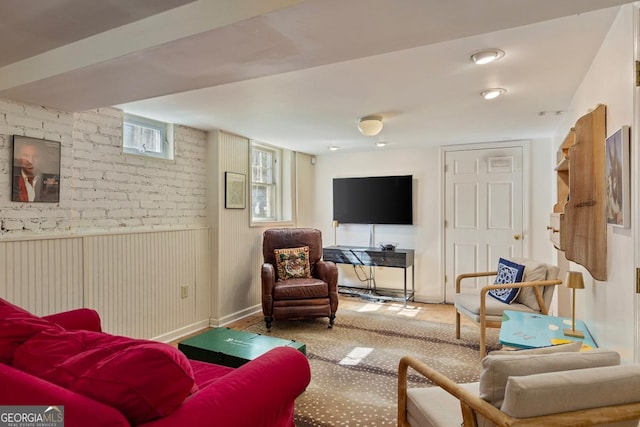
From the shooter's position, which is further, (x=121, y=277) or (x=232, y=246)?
(x=232, y=246)

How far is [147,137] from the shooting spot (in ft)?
11.6

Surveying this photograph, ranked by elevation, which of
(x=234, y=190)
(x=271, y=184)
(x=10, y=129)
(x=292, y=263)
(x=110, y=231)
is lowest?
(x=292, y=263)

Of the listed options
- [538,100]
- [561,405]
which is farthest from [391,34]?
[538,100]

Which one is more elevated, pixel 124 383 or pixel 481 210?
pixel 481 210

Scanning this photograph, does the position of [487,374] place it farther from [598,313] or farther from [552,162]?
[552,162]

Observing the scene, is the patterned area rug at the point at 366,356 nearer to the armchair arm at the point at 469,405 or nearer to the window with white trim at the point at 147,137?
the armchair arm at the point at 469,405

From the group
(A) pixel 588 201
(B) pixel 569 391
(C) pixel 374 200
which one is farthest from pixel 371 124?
(B) pixel 569 391

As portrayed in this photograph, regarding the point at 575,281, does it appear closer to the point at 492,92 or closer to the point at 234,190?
the point at 492,92

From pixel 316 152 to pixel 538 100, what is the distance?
3257mm

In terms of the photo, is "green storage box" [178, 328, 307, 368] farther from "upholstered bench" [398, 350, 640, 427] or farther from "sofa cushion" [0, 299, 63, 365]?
"upholstered bench" [398, 350, 640, 427]

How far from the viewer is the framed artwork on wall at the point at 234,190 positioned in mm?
4117

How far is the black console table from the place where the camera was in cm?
479

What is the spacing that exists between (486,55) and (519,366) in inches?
66.3

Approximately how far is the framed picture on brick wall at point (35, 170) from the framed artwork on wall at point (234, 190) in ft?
5.55
